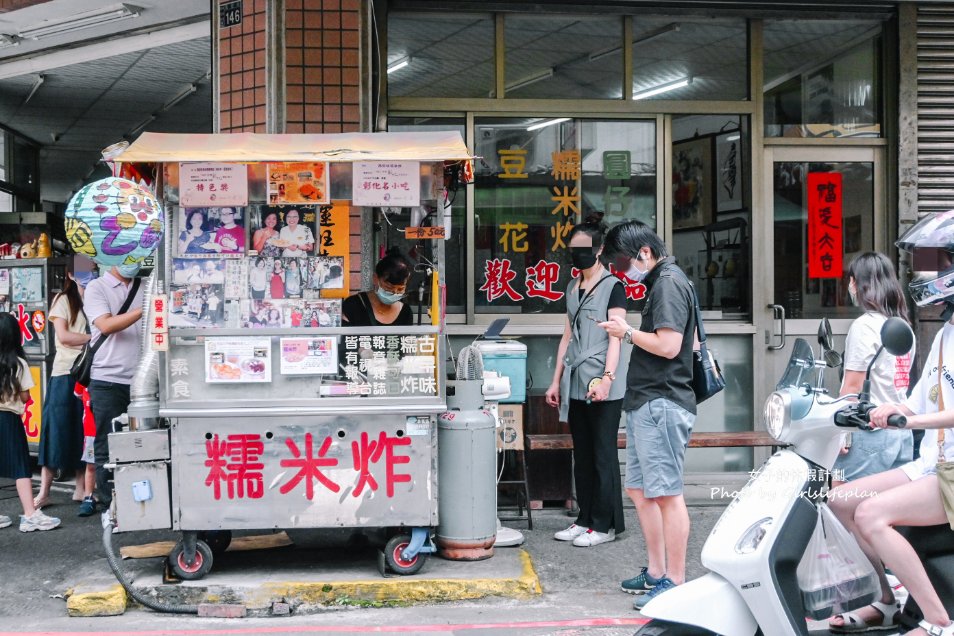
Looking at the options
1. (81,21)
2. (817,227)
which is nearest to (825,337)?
(817,227)

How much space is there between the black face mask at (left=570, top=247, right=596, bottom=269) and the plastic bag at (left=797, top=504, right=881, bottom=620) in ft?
8.55

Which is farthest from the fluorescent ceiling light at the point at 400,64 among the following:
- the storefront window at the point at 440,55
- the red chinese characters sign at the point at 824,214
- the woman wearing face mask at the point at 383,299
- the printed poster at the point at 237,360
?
the red chinese characters sign at the point at 824,214

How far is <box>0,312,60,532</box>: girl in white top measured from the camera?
6.86 m

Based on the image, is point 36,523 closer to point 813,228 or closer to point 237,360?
point 237,360

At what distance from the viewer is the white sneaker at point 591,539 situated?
643 cm

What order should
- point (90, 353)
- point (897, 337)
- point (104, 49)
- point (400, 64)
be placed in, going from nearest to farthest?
point (897, 337), point (90, 353), point (400, 64), point (104, 49)

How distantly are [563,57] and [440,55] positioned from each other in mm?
1020

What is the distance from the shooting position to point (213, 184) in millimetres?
5586

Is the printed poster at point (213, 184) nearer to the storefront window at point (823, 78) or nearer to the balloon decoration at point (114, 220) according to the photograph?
the balloon decoration at point (114, 220)

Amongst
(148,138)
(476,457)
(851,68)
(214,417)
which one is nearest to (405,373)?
(476,457)

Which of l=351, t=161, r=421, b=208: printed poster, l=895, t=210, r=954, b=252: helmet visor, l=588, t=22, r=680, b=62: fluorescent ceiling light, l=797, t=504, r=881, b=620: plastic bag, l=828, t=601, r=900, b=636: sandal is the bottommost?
l=828, t=601, r=900, b=636: sandal

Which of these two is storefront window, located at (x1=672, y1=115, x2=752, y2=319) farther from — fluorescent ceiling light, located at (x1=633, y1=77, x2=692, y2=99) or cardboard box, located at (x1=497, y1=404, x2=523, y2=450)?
cardboard box, located at (x1=497, y1=404, x2=523, y2=450)

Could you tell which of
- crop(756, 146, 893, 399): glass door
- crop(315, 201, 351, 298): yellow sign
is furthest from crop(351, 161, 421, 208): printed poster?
crop(756, 146, 893, 399): glass door

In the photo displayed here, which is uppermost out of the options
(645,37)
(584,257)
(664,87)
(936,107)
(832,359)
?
(645,37)
